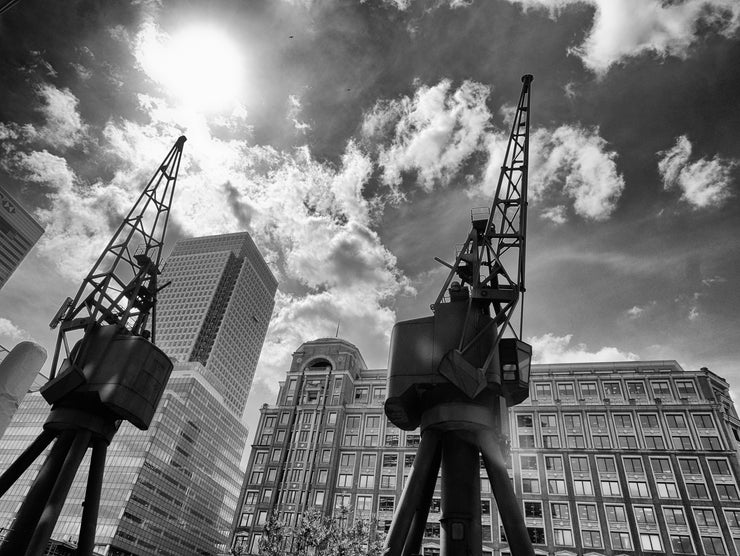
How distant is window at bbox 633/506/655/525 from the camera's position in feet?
209

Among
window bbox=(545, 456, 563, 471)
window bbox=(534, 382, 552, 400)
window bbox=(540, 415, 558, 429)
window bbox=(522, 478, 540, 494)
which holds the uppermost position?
window bbox=(534, 382, 552, 400)

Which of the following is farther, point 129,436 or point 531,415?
point 129,436

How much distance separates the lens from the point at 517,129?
1070 inches

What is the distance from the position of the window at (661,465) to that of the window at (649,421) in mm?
5004

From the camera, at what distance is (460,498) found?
1527 centimetres

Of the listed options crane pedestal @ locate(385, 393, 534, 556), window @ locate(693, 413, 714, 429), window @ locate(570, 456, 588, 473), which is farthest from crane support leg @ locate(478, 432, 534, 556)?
window @ locate(693, 413, 714, 429)

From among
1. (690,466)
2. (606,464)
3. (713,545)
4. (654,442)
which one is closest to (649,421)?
A: (654,442)

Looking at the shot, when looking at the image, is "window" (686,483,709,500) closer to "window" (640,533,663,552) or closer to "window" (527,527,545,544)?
"window" (640,533,663,552)

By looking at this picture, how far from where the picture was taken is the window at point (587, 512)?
6550 cm

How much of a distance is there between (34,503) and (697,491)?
75798 mm

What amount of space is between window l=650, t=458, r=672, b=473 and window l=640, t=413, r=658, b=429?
16.4 ft

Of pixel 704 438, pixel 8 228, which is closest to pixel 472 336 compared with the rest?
pixel 704 438

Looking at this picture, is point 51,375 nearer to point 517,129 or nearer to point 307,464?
point 517,129

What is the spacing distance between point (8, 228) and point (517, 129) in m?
150
